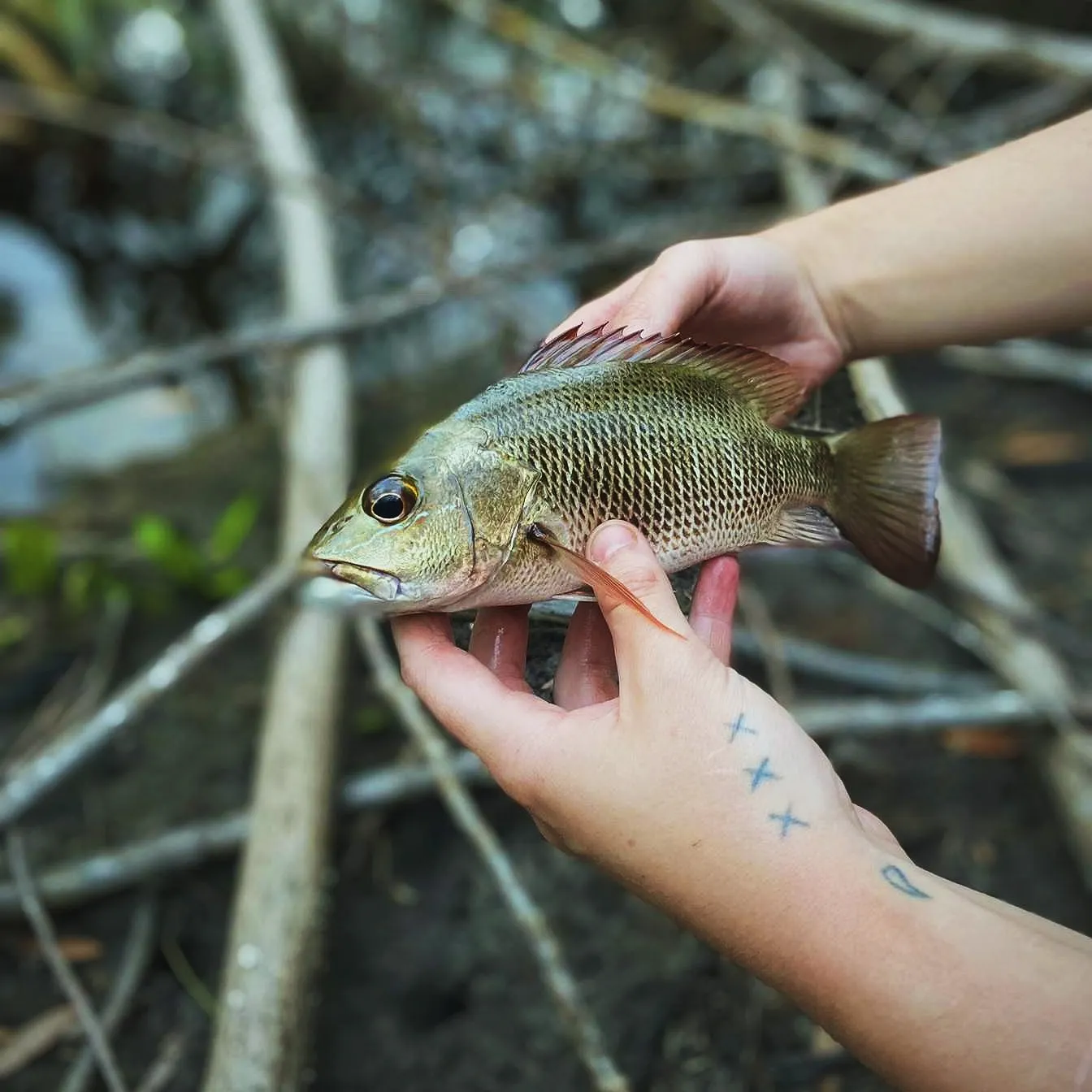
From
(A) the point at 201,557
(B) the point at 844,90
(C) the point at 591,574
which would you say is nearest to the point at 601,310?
(C) the point at 591,574

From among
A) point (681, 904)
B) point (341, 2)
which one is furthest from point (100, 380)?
point (341, 2)

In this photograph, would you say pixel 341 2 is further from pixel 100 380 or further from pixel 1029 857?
pixel 1029 857

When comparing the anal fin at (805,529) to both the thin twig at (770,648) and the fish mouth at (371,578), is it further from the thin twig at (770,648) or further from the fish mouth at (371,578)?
the thin twig at (770,648)

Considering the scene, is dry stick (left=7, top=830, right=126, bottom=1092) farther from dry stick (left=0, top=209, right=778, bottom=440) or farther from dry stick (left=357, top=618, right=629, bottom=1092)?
dry stick (left=0, top=209, right=778, bottom=440)

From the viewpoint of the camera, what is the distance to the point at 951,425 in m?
4.29

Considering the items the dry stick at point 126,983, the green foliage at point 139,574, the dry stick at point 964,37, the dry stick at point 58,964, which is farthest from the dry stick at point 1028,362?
the dry stick at point 58,964

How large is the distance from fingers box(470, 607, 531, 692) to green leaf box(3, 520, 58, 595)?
2.59 m

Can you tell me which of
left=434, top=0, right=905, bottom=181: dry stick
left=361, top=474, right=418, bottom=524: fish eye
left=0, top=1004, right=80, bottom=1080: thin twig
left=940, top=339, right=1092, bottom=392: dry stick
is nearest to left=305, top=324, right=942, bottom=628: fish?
left=361, top=474, right=418, bottom=524: fish eye

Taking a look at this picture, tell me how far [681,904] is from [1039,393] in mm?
3855

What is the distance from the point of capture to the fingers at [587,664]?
4.84 ft

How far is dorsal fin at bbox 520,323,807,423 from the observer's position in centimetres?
151

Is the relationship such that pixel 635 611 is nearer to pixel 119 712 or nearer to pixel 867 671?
pixel 119 712

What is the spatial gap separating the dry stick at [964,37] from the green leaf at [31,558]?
A: 4533mm

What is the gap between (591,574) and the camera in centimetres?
132
